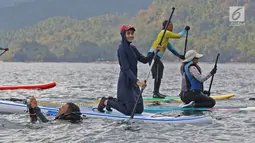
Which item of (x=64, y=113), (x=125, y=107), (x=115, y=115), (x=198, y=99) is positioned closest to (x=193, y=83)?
(x=198, y=99)

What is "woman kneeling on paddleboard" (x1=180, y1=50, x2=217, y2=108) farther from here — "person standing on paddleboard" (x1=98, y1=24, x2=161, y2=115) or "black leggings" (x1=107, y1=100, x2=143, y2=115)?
"black leggings" (x1=107, y1=100, x2=143, y2=115)

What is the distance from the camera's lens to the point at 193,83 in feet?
55.2

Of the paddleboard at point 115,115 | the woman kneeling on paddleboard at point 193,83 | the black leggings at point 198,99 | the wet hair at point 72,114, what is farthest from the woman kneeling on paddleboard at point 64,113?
the black leggings at point 198,99

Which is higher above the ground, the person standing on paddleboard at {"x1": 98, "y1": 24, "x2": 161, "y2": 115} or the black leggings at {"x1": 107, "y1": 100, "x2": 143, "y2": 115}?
the person standing on paddleboard at {"x1": 98, "y1": 24, "x2": 161, "y2": 115}

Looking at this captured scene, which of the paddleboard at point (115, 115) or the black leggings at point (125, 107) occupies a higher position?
the black leggings at point (125, 107)

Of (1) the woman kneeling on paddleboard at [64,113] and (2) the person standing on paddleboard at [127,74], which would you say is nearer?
(1) the woman kneeling on paddleboard at [64,113]

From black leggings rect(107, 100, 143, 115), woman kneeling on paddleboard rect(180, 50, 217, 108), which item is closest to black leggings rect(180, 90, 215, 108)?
woman kneeling on paddleboard rect(180, 50, 217, 108)

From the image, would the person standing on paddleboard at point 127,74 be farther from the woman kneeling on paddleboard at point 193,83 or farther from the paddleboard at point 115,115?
the woman kneeling on paddleboard at point 193,83

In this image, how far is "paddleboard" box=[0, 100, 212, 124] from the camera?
13945 millimetres

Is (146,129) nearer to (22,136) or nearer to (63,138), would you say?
(63,138)

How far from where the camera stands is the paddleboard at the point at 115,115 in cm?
1395

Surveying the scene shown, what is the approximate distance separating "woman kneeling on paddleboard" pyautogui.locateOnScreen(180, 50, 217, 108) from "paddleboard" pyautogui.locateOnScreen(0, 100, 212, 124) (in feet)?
8.40

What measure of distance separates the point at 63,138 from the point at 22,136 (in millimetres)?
1133

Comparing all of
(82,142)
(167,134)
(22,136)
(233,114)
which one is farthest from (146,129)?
(233,114)
